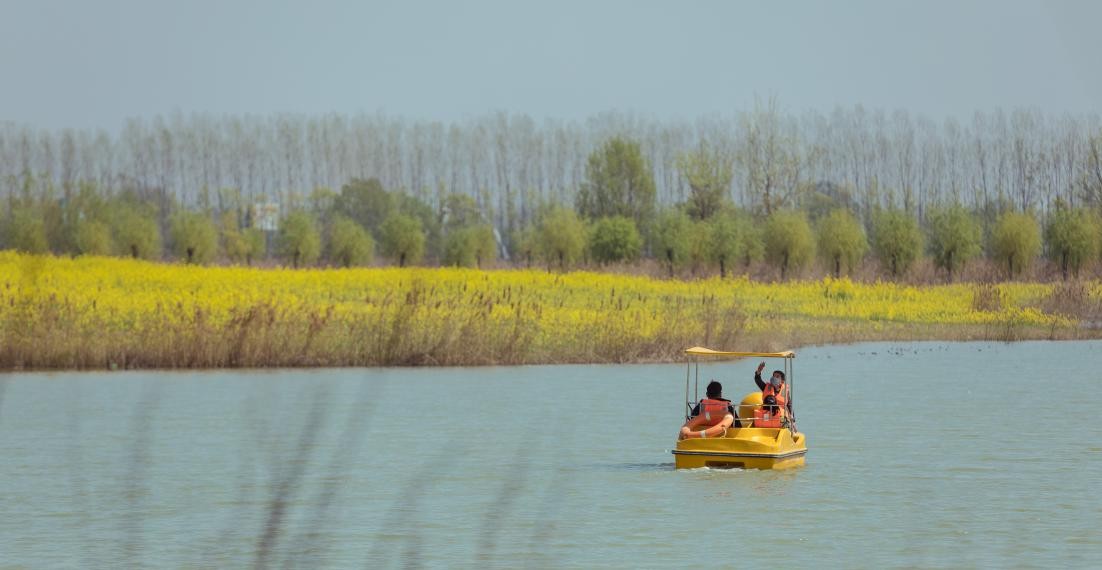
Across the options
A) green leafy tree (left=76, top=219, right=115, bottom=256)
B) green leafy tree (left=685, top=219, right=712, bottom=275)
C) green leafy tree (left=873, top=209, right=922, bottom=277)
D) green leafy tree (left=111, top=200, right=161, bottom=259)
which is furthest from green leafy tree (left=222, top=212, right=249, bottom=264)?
green leafy tree (left=873, top=209, right=922, bottom=277)

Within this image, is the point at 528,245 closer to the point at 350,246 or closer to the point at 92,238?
the point at 350,246

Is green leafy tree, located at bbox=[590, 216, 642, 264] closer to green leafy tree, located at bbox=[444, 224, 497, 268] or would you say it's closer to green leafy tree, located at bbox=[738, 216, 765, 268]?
green leafy tree, located at bbox=[738, 216, 765, 268]

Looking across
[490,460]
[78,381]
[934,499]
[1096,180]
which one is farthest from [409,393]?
[1096,180]

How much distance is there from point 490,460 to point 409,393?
388 inches

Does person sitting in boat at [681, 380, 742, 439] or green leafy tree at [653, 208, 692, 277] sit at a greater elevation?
green leafy tree at [653, 208, 692, 277]

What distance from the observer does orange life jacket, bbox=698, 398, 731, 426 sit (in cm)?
1752

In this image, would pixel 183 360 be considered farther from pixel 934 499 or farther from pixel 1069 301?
pixel 1069 301

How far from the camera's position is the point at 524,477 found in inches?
297

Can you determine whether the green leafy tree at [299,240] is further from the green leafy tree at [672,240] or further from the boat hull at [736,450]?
the boat hull at [736,450]

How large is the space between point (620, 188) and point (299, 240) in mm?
19542

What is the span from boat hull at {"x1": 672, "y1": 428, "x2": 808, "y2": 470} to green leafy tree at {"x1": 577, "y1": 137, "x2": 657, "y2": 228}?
248ft

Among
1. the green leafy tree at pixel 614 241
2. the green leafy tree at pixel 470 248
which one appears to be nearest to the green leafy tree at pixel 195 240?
the green leafy tree at pixel 470 248

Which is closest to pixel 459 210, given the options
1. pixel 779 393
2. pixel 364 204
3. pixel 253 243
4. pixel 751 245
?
pixel 364 204

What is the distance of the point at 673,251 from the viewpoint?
259ft
